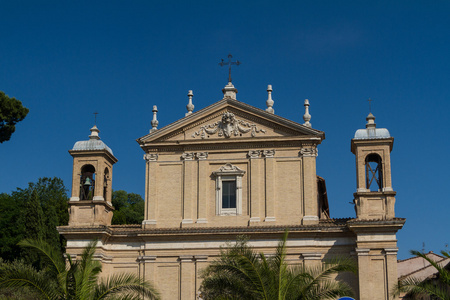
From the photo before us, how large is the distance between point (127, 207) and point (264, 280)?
4048 centimetres

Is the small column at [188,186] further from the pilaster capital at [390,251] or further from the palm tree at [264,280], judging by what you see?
the pilaster capital at [390,251]

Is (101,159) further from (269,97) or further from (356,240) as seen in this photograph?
(356,240)

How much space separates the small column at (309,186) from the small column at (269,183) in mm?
1355

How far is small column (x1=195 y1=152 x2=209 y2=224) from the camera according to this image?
103 ft

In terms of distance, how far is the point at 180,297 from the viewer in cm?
3064

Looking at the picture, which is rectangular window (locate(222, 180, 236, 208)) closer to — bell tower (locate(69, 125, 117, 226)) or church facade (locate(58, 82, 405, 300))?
church facade (locate(58, 82, 405, 300))

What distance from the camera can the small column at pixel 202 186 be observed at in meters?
31.5

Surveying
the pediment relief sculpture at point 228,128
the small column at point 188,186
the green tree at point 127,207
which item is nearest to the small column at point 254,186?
the pediment relief sculpture at point 228,128

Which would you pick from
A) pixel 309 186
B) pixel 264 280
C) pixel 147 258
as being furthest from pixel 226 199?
pixel 264 280

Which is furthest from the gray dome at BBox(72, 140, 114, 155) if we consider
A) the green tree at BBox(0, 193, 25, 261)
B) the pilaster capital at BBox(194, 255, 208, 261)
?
the green tree at BBox(0, 193, 25, 261)

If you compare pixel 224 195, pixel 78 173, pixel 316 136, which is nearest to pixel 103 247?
pixel 78 173

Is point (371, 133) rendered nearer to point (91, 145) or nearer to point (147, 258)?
point (147, 258)

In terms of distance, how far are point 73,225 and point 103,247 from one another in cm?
178

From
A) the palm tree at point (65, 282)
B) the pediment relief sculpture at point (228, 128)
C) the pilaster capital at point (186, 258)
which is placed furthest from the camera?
the pediment relief sculpture at point (228, 128)
